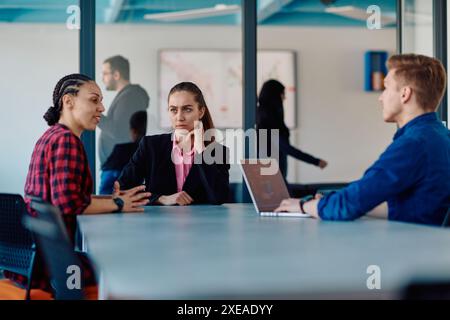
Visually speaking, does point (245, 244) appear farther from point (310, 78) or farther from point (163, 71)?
point (310, 78)

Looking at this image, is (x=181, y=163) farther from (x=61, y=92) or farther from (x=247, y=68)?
(x=247, y=68)

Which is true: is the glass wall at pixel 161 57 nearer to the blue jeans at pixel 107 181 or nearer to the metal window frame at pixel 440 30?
the blue jeans at pixel 107 181

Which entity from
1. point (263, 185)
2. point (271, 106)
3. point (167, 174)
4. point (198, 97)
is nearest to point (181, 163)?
point (167, 174)

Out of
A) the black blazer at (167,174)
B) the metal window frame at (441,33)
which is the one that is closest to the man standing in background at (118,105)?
the black blazer at (167,174)

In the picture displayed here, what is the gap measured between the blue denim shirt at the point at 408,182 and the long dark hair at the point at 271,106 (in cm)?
279

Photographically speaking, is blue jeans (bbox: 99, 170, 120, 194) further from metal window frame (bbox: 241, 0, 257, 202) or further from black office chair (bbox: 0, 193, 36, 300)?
black office chair (bbox: 0, 193, 36, 300)

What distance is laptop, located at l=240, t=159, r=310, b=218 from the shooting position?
115 inches

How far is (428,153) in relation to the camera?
2.50 meters

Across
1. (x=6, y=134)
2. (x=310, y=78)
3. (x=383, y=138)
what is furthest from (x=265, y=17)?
(x=6, y=134)

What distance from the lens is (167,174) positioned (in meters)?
3.70

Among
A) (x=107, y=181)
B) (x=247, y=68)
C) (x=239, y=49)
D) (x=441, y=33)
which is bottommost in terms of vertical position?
(x=107, y=181)

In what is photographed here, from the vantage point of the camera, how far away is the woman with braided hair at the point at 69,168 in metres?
2.63

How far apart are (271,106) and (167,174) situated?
7.89ft
